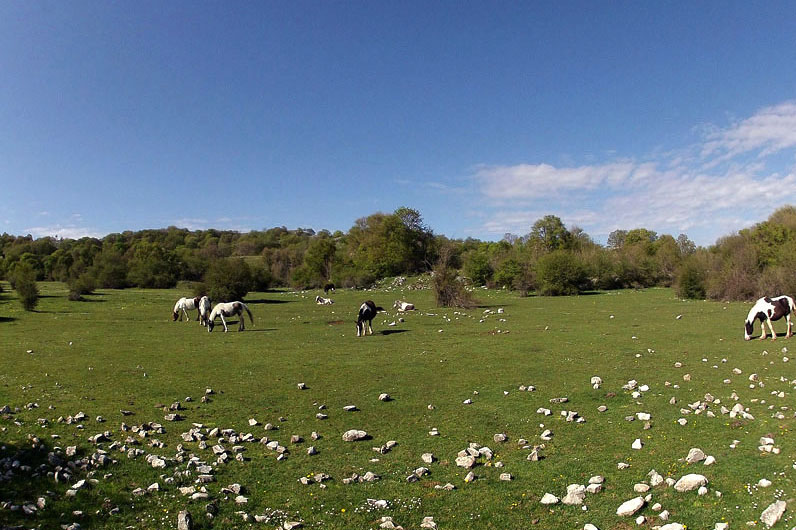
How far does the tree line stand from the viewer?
43469 mm

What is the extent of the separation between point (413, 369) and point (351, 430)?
5.83 meters

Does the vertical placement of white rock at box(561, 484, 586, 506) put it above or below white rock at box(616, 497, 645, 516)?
below

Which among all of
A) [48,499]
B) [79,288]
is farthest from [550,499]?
[79,288]

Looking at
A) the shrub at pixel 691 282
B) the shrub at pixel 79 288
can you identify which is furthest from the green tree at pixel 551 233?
the shrub at pixel 79 288

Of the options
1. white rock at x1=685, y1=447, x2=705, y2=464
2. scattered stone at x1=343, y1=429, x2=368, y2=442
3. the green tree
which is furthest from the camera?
the green tree

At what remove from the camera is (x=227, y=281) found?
44.5m

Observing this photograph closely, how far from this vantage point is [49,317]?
30.9m

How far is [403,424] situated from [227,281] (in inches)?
1522

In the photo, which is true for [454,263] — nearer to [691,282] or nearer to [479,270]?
[479,270]

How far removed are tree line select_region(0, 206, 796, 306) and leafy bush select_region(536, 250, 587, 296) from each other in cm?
11

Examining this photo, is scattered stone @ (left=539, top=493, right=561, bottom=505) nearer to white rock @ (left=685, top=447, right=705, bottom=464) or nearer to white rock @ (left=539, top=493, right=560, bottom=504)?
white rock @ (left=539, top=493, right=560, bottom=504)

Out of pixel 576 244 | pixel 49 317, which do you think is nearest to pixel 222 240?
pixel 576 244

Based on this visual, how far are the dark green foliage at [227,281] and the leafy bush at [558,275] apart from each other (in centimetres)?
3235

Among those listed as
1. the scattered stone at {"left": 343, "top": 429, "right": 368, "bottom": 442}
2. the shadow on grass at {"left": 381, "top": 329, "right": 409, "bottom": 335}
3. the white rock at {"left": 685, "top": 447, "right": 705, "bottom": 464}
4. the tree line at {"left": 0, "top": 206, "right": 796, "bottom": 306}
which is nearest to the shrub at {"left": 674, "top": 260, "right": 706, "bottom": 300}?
the tree line at {"left": 0, "top": 206, "right": 796, "bottom": 306}
